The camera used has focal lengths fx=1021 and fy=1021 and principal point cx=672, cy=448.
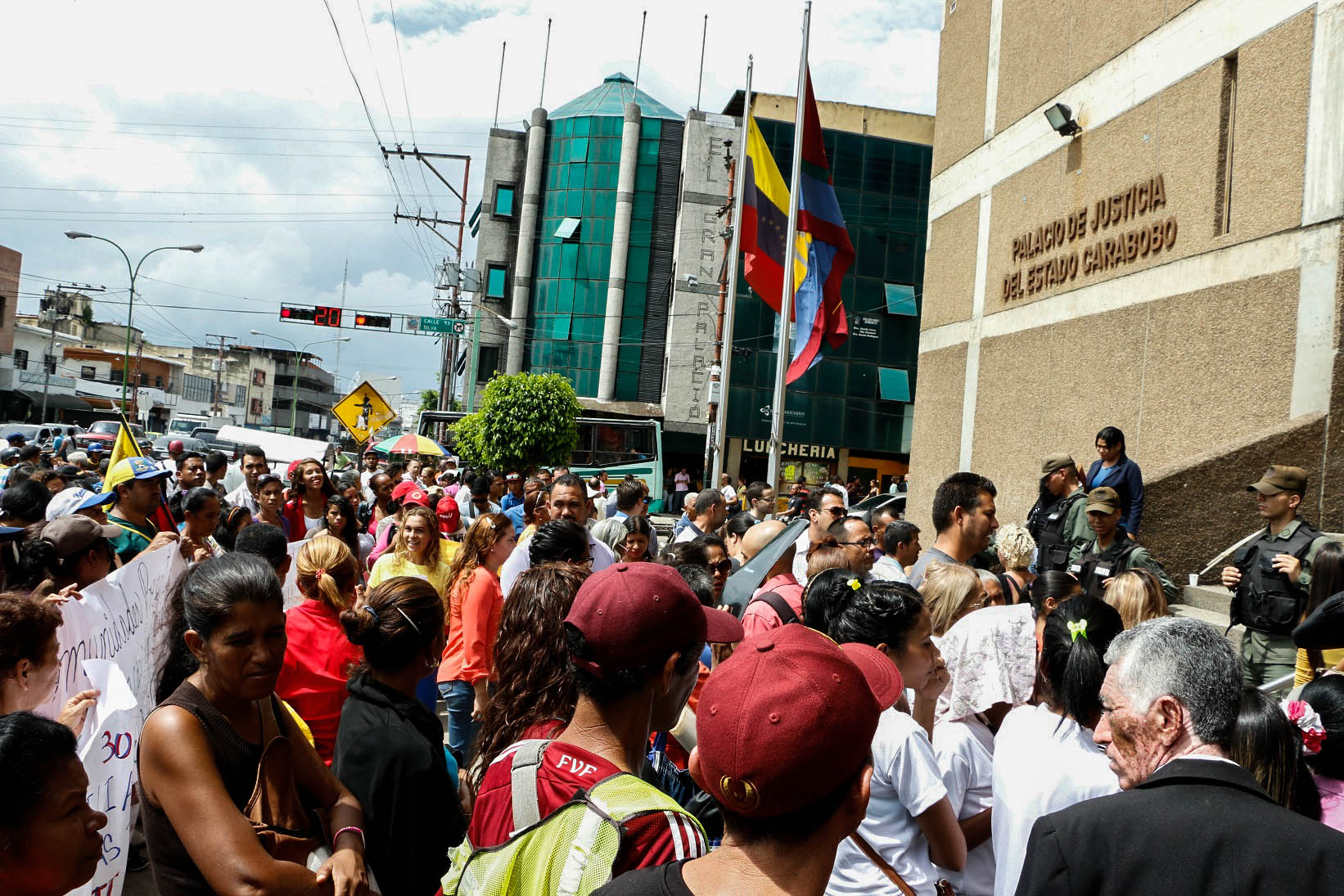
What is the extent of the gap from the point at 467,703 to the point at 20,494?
A: 3.10m

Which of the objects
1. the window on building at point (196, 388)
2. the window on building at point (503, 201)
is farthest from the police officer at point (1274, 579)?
the window on building at point (196, 388)

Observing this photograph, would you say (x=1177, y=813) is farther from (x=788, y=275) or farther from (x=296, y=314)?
(x=296, y=314)

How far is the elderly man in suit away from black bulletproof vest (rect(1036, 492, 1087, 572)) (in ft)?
20.2

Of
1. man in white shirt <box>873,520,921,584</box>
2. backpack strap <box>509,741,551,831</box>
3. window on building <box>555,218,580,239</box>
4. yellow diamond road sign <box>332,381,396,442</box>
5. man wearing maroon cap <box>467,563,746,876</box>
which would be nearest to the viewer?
backpack strap <box>509,741,551,831</box>

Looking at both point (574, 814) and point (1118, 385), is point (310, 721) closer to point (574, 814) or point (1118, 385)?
point (574, 814)

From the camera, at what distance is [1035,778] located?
3.04 metres

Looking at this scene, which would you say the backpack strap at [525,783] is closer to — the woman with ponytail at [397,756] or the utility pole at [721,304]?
the woman with ponytail at [397,756]

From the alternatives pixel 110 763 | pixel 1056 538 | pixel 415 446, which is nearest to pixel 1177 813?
pixel 110 763

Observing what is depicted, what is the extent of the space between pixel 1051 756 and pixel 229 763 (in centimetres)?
231

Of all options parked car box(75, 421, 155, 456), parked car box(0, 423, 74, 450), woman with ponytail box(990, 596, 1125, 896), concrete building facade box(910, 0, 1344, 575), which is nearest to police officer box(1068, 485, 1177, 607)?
concrete building facade box(910, 0, 1344, 575)

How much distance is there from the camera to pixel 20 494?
6.29 meters

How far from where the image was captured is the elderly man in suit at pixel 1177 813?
6.83ft

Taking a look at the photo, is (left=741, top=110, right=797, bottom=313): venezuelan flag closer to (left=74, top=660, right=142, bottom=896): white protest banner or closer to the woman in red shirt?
the woman in red shirt

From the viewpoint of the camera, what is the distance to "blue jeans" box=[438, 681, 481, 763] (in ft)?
19.2
